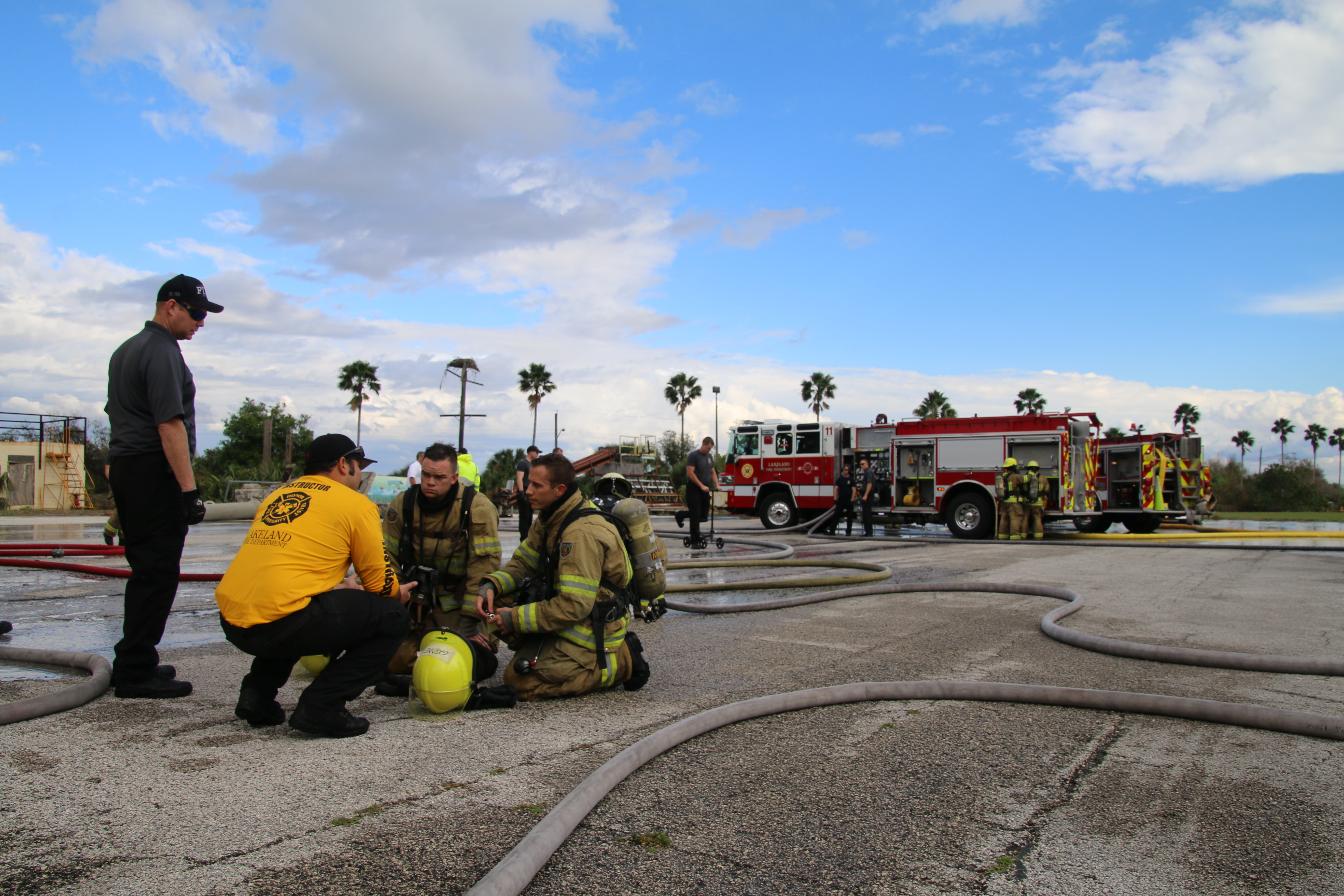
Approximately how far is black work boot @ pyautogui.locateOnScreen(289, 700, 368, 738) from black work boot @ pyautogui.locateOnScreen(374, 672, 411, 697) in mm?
708

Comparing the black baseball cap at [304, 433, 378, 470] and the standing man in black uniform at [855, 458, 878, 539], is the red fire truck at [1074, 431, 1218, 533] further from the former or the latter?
the black baseball cap at [304, 433, 378, 470]

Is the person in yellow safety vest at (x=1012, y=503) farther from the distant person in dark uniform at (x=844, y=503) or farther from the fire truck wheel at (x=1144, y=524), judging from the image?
the fire truck wheel at (x=1144, y=524)

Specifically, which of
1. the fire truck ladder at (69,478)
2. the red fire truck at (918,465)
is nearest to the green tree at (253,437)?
the fire truck ladder at (69,478)

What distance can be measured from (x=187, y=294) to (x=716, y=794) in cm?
316

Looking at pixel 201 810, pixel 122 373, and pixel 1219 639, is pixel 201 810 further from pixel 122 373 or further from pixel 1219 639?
pixel 1219 639

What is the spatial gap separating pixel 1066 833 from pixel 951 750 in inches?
27.9

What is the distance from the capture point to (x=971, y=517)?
16.0m

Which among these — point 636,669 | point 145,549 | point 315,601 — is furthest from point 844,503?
point 315,601

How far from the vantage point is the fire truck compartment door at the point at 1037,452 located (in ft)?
51.1

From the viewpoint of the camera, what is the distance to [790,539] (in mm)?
14953

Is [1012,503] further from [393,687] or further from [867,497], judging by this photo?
[393,687]

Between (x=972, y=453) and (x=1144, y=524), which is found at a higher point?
(x=972, y=453)

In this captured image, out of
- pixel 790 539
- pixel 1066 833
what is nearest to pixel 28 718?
pixel 1066 833

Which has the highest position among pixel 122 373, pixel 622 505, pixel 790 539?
pixel 122 373
